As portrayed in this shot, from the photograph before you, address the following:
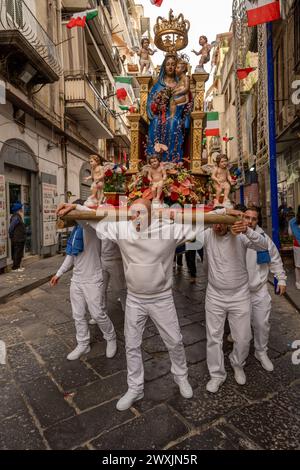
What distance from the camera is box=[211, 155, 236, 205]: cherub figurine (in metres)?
4.00

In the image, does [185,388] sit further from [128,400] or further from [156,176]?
[156,176]

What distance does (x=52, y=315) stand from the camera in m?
5.36

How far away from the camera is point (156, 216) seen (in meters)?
2.76

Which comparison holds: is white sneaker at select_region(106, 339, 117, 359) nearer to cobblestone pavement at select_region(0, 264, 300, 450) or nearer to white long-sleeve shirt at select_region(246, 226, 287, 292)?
cobblestone pavement at select_region(0, 264, 300, 450)

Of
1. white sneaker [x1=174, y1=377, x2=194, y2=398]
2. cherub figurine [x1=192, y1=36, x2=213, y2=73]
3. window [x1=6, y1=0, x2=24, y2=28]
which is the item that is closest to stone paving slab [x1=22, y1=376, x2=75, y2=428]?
white sneaker [x1=174, y1=377, x2=194, y2=398]

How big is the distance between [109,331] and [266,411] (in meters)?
1.82

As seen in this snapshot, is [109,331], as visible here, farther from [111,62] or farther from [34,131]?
[111,62]

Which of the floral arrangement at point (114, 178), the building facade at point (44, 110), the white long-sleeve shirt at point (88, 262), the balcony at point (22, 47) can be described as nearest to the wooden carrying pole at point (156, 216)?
the white long-sleeve shirt at point (88, 262)

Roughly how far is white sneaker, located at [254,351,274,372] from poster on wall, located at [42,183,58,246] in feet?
31.2

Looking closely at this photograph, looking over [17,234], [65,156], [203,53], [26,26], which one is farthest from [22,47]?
[203,53]

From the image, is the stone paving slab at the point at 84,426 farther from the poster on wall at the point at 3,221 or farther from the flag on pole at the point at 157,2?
the poster on wall at the point at 3,221

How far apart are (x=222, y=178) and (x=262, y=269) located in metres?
1.31

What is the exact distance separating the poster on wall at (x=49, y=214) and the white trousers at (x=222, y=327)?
9557 mm

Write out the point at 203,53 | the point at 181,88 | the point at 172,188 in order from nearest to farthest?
1. the point at 172,188
2. the point at 203,53
3. the point at 181,88
